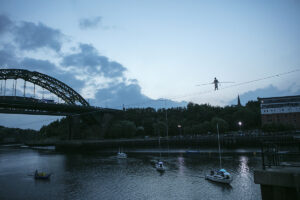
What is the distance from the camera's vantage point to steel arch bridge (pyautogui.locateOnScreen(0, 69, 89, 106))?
84.1 meters

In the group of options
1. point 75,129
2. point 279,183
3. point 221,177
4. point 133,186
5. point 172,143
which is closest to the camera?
point 279,183

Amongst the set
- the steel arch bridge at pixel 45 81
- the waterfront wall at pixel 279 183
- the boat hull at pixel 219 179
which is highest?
the steel arch bridge at pixel 45 81

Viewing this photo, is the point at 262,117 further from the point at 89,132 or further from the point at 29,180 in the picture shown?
the point at 29,180

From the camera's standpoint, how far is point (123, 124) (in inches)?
4267

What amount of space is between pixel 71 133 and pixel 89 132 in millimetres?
9731

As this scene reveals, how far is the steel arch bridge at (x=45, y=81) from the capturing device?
84125mm

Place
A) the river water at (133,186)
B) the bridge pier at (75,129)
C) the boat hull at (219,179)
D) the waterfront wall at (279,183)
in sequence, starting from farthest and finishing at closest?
the bridge pier at (75,129)
the boat hull at (219,179)
the river water at (133,186)
the waterfront wall at (279,183)

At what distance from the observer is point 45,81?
9431cm

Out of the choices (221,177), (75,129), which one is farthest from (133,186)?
(75,129)

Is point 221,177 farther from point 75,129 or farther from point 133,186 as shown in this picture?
point 75,129

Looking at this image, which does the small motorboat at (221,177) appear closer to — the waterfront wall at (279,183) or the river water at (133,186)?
the river water at (133,186)

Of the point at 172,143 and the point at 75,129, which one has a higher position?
the point at 75,129

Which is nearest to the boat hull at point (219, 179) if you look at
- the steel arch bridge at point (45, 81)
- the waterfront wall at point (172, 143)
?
the waterfront wall at point (172, 143)

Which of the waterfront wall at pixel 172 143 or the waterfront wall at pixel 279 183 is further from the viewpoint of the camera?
the waterfront wall at pixel 172 143
